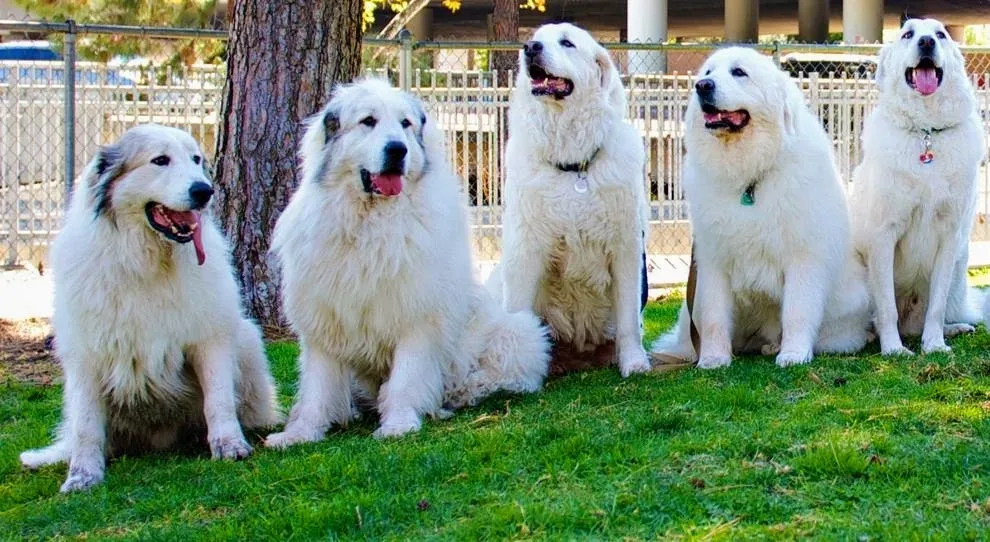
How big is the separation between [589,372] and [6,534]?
3.20 metres

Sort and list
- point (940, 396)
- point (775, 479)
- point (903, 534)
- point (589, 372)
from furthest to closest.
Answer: point (589, 372) → point (940, 396) → point (775, 479) → point (903, 534)

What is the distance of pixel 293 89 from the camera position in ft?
25.2

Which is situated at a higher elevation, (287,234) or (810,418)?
(287,234)

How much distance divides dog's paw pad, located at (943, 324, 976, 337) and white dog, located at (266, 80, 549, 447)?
10.1 ft

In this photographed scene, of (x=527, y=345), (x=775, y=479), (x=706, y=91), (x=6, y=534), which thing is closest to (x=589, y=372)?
(x=527, y=345)

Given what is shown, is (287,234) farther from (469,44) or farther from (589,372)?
(469,44)

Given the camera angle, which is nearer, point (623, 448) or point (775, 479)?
point (775, 479)

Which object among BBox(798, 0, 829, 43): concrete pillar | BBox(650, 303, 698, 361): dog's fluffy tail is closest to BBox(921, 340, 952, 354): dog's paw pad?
BBox(650, 303, 698, 361): dog's fluffy tail

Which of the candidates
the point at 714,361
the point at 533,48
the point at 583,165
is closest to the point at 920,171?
the point at 714,361

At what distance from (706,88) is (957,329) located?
2228 millimetres

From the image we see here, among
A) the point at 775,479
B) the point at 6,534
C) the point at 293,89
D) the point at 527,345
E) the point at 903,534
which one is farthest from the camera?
the point at 293,89

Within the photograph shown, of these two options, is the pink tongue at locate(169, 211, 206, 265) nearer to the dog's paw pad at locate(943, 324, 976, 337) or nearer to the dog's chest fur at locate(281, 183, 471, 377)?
the dog's chest fur at locate(281, 183, 471, 377)

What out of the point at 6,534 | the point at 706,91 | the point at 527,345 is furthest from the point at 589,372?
the point at 6,534

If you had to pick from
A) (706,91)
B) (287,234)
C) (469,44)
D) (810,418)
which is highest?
(469,44)
